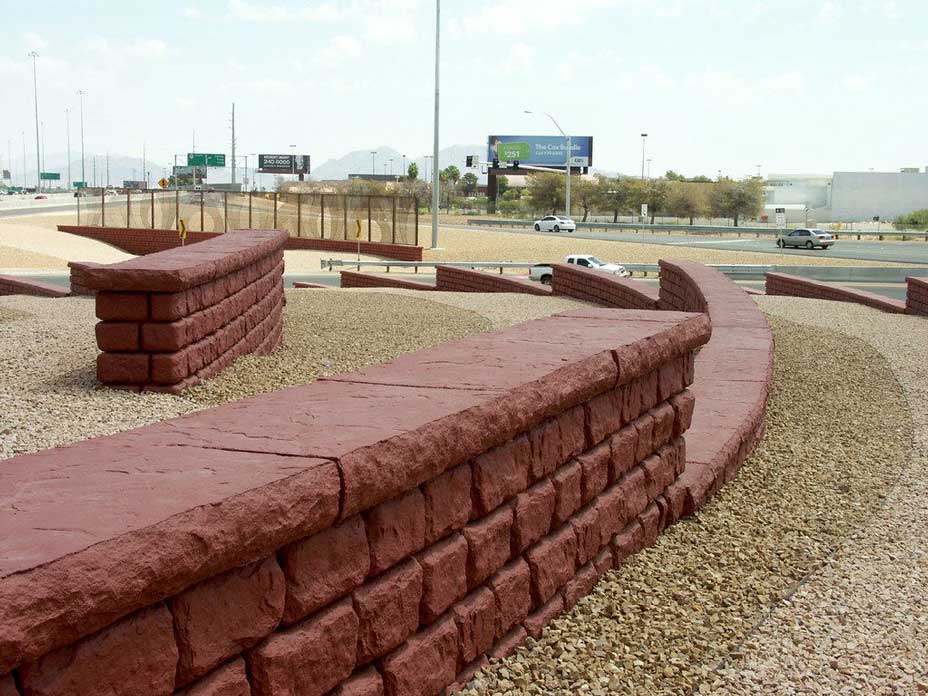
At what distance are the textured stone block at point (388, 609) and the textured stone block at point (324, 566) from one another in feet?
0.25

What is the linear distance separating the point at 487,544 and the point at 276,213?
47.9 m

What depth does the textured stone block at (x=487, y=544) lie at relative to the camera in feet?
13.5

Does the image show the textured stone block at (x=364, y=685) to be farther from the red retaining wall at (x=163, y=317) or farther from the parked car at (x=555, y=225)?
the parked car at (x=555, y=225)

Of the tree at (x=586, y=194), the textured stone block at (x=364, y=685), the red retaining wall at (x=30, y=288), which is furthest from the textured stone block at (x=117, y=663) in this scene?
the tree at (x=586, y=194)

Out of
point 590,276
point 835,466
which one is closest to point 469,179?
point 590,276

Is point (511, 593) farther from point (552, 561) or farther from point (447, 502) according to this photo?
point (447, 502)

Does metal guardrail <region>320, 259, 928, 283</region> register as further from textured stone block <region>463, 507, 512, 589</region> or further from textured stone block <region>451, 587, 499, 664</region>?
textured stone block <region>451, 587, 499, 664</region>

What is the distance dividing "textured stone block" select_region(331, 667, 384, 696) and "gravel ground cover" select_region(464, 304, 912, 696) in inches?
20.8

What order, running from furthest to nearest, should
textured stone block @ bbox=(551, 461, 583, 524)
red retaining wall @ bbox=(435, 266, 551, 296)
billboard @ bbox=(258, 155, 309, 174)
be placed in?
billboard @ bbox=(258, 155, 309, 174) < red retaining wall @ bbox=(435, 266, 551, 296) < textured stone block @ bbox=(551, 461, 583, 524)

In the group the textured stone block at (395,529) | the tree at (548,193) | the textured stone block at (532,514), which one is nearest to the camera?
the textured stone block at (395,529)

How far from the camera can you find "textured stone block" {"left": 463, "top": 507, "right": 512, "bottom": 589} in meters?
4.12

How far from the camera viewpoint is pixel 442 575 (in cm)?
393

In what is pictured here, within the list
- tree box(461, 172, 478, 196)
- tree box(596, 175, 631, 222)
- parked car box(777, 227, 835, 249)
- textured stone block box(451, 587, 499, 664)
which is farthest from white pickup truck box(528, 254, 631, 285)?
tree box(461, 172, 478, 196)

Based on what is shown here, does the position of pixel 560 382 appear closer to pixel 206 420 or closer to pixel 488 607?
pixel 488 607
